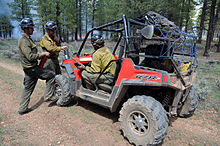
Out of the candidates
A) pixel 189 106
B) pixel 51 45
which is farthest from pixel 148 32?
pixel 51 45

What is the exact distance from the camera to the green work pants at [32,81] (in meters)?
3.97

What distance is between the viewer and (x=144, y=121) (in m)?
2.81

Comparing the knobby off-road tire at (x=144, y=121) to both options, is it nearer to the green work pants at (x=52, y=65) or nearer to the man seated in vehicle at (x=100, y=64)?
the man seated in vehicle at (x=100, y=64)

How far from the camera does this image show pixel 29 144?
275cm

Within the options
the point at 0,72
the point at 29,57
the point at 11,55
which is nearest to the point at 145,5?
the point at 11,55

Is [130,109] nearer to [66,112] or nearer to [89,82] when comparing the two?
[89,82]

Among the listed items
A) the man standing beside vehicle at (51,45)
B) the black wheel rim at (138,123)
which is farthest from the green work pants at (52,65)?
the black wheel rim at (138,123)

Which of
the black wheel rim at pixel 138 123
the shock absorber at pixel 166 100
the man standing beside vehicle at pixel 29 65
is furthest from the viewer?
the man standing beside vehicle at pixel 29 65

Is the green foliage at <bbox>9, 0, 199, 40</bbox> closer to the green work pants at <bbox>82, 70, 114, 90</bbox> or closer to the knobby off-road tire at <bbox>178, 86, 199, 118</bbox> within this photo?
the knobby off-road tire at <bbox>178, 86, 199, 118</bbox>

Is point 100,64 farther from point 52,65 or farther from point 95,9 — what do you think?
point 95,9

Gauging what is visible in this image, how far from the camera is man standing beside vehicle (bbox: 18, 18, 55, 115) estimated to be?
373cm

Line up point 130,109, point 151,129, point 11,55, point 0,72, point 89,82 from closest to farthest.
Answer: point 151,129 → point 130,109 → point 89,82 → point 0,72 → point 11,55

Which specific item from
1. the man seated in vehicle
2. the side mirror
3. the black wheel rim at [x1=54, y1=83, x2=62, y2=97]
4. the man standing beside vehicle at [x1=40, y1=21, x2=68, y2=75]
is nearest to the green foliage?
the man standing beside vehicle at [x1=40, y1=21, x2=68, y2=75]

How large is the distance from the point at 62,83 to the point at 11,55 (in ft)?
33.0
